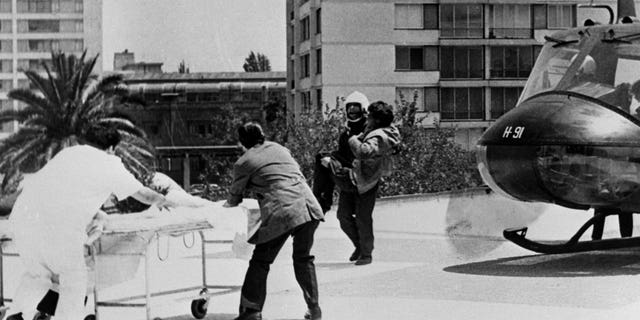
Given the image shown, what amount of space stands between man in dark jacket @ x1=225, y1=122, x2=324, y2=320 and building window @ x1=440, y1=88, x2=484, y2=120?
61594 millimetres

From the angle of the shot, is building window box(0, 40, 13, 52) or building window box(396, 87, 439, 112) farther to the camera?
building window box(0, 40, 13, 52)

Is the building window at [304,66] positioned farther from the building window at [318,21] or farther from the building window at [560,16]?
the building window at [560,16]

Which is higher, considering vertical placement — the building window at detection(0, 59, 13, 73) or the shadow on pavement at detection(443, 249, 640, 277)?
the building window at detection(0, 59, 13, 73)

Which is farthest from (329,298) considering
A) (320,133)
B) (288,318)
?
(320,133)

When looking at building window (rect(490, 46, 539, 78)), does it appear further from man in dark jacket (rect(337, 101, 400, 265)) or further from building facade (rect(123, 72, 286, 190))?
man in dark jacket (rect(337, 101, 400, 265))

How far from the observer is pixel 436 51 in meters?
70.8

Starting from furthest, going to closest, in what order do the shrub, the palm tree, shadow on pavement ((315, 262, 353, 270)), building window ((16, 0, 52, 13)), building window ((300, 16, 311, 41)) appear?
building window ((16, 0, 52, 13)) < building window ((300, 16, 311, 41)) < the palm tree < the shrub < shadow on pavement ((315, 262, 353, 270))

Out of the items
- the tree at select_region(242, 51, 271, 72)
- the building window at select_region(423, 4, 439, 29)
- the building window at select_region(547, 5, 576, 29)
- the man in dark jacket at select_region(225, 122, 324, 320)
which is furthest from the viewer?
the tree at select_region(242, 51, 271, 72)

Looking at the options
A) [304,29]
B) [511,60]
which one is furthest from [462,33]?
[304,29]

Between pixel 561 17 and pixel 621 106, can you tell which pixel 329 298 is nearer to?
pixel 621 106

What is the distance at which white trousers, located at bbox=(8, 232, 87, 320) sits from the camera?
8328 millimetres

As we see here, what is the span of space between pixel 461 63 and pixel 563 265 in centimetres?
6025

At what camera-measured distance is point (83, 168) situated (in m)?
8.46

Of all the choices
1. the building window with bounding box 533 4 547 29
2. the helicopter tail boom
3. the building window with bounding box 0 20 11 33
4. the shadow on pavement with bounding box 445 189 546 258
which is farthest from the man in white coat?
the building window with bounding box 0 20 11 33
